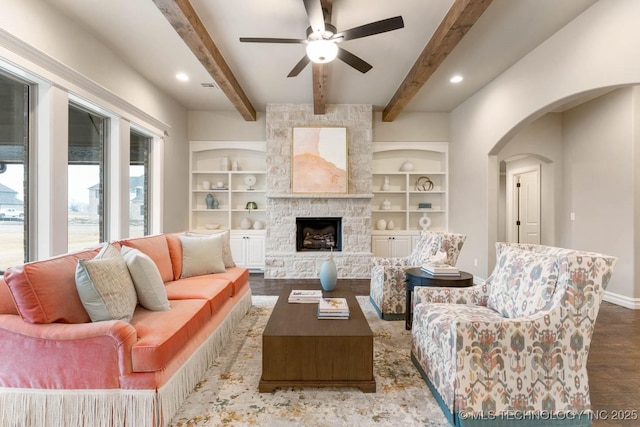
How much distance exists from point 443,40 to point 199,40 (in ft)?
7.67

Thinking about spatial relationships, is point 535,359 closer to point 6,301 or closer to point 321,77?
point 6,301

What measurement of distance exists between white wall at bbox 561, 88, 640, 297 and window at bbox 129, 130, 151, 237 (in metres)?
6.49

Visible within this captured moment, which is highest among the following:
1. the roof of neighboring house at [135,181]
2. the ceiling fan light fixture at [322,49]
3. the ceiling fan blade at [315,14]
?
the ceiling fan blade at [315,14]

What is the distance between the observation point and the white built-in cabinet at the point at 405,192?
5.96 m

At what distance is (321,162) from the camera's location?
18.1 ft

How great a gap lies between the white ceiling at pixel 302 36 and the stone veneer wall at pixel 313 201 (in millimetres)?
578

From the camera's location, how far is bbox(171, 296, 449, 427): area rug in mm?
1787

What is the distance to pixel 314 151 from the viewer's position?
18.1 feet

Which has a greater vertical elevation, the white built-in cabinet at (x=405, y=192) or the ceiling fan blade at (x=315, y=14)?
the ceiling fan blade at (x=315, y=14)

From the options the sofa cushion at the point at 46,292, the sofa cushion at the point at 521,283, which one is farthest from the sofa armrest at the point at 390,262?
the sofa cushion at the point at 46,292

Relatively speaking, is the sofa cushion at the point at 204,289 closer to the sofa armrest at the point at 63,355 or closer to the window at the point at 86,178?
the sofa armrest at the point at 63,355

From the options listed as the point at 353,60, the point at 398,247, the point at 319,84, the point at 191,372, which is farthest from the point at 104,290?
the point at 398,247

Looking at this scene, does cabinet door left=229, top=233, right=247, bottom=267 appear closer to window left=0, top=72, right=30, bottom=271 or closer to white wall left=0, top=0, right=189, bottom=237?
white wall left=0, top=0, right=189, bottom=237

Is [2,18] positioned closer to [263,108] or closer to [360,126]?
[263,108]
